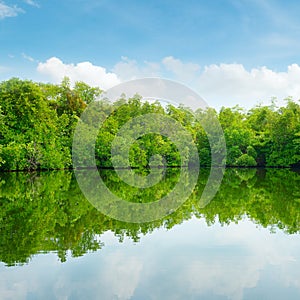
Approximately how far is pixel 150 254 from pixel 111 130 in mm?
27443

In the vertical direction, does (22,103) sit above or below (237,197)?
above

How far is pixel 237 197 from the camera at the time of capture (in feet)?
40.3

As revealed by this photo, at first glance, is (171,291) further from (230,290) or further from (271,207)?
(271,207)

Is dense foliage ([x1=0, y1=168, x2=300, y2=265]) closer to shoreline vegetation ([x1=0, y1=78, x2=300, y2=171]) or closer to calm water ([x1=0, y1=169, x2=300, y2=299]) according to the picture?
calm water ([x1=0, y1=169, x2=300, y2=299])

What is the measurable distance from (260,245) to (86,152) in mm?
25599

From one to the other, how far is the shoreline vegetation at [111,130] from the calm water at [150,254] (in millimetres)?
16661

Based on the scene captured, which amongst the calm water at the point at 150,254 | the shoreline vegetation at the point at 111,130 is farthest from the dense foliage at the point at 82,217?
the shoreline vegetation at the point at 111,130

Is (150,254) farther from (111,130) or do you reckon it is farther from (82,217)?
(111,130)

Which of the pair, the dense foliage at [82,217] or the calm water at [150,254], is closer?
the calm water at [150,254]

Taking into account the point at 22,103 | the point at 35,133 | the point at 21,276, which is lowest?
the point at 21,276

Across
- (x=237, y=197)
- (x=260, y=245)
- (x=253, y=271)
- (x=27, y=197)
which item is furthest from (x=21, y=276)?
(x=237, y=197)

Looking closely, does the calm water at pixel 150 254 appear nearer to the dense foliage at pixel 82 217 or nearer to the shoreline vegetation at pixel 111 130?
the dense foliage at pixel 82 217

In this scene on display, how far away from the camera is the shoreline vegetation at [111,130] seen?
25688 millimetres

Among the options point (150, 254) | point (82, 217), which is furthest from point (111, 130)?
point (150, 254)
